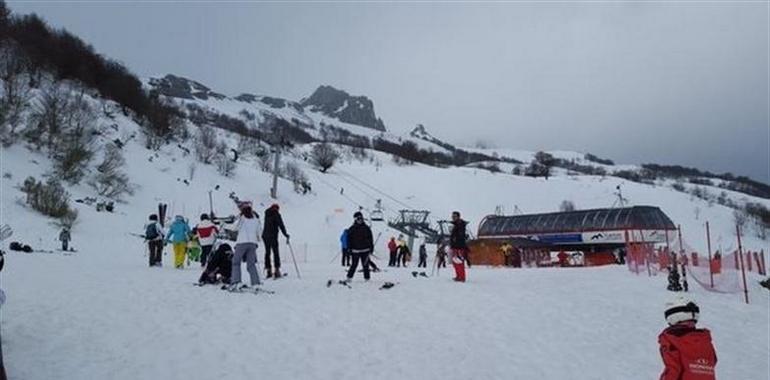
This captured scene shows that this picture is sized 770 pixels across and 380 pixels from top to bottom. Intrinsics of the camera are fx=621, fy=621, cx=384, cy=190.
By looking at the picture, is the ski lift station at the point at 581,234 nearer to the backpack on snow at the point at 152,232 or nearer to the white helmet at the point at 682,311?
the backpack on snow at the point at 152,232

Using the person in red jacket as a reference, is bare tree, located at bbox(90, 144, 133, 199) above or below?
above

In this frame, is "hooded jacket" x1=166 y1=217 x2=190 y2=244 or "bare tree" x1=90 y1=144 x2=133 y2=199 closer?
"hooded jacket" x1=166 y1=217 x2=190 y2=244

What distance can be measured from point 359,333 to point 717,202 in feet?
402

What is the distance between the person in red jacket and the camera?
5.46 m

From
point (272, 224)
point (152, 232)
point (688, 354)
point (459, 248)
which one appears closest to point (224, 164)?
point (152, 232)

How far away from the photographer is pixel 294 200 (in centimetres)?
6281

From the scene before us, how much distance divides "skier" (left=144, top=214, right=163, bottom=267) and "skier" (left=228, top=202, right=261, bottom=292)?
278 inches

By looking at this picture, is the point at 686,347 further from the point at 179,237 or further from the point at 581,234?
the point at 581,234

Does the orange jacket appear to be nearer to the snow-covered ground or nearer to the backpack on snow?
the snow-covered ground

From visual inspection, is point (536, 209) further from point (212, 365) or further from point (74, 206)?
point (212, 365)

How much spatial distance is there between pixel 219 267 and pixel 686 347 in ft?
36.0

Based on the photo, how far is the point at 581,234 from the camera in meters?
49.0

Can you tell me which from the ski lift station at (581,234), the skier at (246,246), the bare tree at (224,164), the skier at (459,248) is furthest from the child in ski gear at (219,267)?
the bare tree at (224,164)

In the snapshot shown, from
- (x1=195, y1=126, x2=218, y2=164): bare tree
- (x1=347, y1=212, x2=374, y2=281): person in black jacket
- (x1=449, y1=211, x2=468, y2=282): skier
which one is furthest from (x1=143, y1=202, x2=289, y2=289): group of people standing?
(x1=195, y1=126, x2=218, y2=164): bare tree
